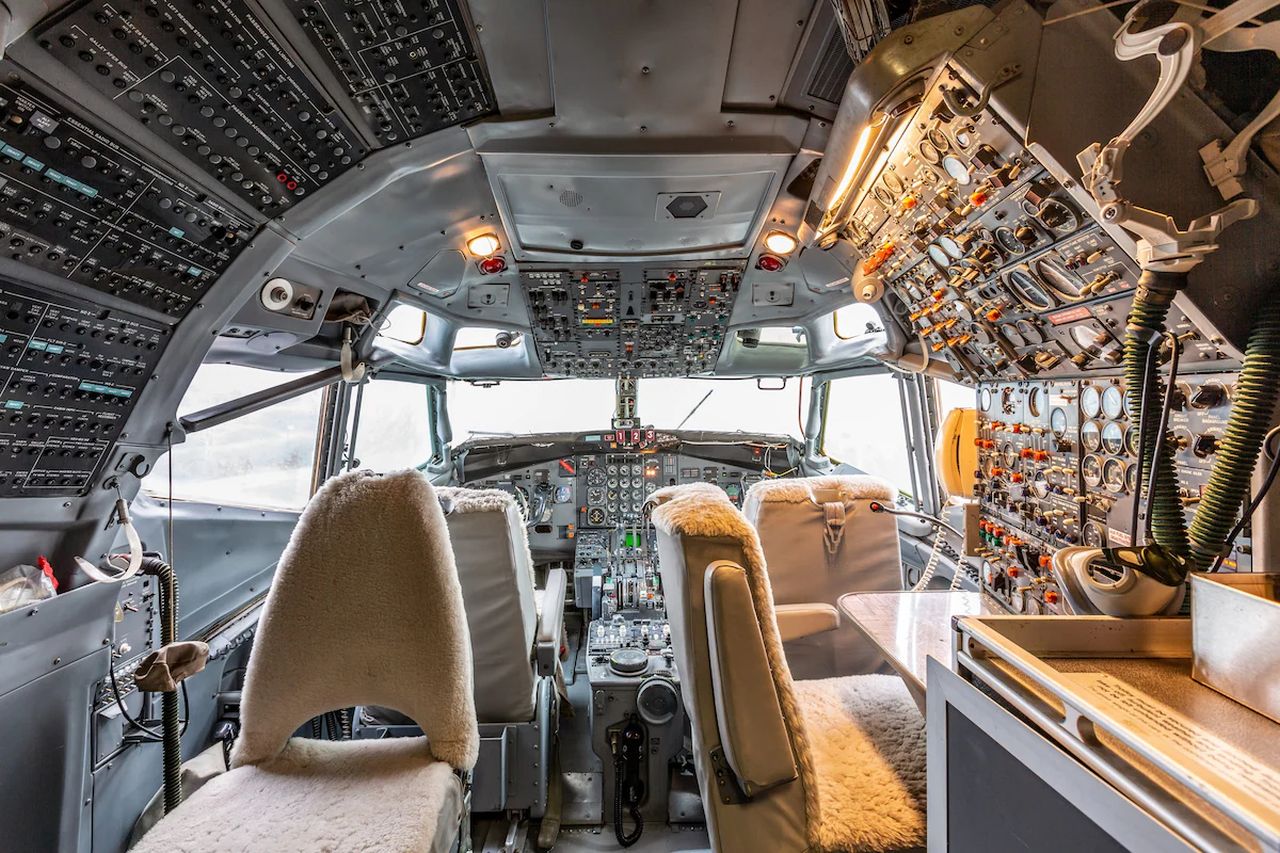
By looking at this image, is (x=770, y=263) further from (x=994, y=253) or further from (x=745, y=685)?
(x=745, y=685)

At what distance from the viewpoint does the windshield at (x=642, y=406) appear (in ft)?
17.3

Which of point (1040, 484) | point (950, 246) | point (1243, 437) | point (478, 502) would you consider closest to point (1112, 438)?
point (1040, 484)

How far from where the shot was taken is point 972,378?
242cm

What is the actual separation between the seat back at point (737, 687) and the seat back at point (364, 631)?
64cm

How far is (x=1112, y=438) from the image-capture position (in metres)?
1.58

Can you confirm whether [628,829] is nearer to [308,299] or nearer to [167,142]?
[308,299]

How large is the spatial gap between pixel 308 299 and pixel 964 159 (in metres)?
2.57

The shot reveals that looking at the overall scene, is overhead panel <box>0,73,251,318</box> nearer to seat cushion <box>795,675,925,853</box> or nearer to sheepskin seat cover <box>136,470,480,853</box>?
sheepskin seat cover <box>136,470,480,853</box>

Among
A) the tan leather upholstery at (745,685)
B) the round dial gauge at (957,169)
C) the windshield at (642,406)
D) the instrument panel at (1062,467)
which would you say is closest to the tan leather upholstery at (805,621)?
the instrument panel at (1062,467)

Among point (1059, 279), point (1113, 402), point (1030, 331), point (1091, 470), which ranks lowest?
point (1091, 470)

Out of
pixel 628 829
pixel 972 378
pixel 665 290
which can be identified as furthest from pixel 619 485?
pixel 972 378

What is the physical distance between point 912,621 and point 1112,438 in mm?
809

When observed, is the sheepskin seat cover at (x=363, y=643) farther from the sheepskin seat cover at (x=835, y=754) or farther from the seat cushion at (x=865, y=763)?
the seat cushion at (x=865, y=763)

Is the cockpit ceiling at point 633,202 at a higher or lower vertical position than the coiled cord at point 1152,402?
higher
